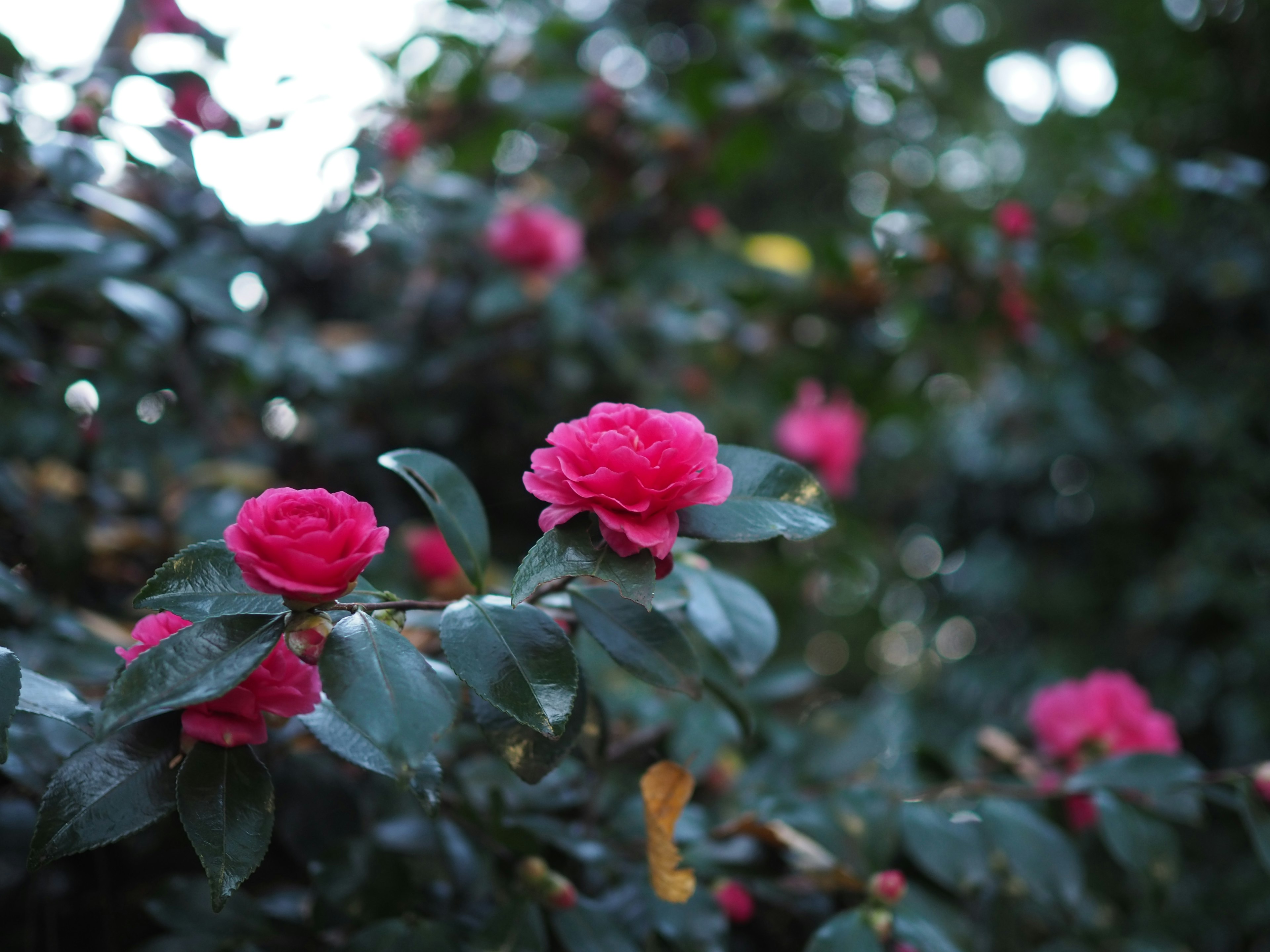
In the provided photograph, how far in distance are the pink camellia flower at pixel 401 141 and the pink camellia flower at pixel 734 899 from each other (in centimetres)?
119

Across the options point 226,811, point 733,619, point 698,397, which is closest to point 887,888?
point 733,619

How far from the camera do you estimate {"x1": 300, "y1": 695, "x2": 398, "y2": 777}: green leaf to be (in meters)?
0.44

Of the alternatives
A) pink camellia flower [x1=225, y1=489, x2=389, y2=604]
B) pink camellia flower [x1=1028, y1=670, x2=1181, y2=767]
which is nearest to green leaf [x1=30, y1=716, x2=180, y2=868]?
pink camellia flower [x1=225, y1=489, x2=389, y2=604]

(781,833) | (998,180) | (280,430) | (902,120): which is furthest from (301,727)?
(998,180)

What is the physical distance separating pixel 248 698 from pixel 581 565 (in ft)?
0.64

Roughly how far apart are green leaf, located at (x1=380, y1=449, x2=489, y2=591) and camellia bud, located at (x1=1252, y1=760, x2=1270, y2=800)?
745 millimetres

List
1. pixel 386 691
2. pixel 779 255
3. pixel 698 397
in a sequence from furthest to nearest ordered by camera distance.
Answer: pixel 779 255 < pixel 698 397 < pixel 386 691

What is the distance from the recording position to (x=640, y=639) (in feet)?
1.66

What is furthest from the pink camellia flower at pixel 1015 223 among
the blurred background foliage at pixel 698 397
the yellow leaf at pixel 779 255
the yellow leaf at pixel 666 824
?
the yellow leaf at pixel 666 824

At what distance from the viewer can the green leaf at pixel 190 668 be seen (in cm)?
38

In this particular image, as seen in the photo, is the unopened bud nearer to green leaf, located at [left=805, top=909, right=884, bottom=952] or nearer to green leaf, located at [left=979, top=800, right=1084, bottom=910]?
green leaf, located at [left=805, top=909, right=884, bottom=952]

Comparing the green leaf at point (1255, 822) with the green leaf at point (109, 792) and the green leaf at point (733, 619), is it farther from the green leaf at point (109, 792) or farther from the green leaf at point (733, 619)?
the green leaf at point (109, 792)

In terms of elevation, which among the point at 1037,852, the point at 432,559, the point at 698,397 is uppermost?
the point at 1037,852

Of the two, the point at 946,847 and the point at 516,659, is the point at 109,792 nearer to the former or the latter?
the point at 516,659
